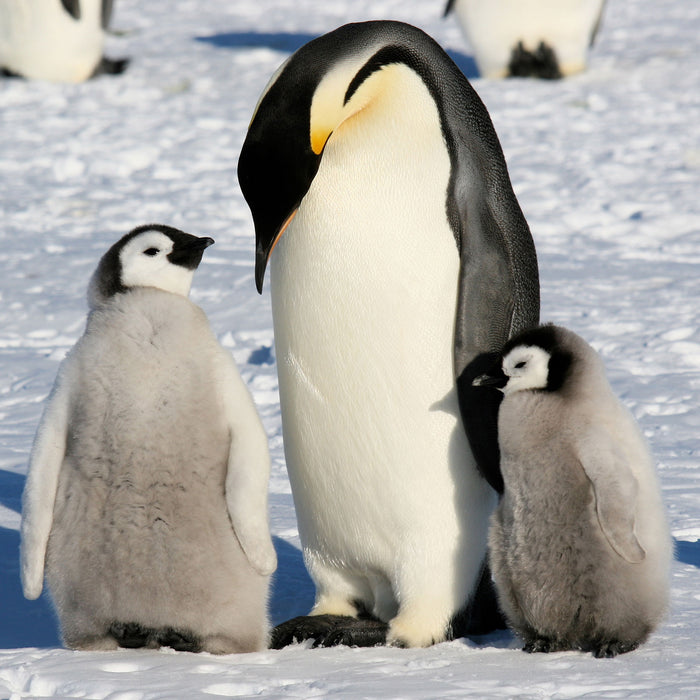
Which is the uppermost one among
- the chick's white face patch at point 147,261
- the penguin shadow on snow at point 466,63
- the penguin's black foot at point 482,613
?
the chick's white face patch at point 147,261

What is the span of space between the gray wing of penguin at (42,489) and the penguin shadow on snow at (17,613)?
0.32 meters

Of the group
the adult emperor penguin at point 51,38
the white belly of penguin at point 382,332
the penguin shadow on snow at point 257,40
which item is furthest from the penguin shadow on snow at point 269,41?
the white belly of penguin at point 382,332

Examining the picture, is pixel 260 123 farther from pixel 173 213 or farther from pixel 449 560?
pixel 173 213

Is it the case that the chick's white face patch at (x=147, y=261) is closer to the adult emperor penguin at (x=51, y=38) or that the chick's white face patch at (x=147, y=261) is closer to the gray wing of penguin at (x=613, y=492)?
the gray wing of penguin at (x=613, y=492)

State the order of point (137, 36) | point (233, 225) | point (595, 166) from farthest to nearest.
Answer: point (137, 36), point (595, 166), point (233, 225)

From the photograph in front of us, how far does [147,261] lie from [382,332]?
57 cm

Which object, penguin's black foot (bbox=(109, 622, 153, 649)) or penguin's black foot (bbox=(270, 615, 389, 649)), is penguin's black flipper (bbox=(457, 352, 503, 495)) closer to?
penguin's black foot (bbox=(270, 615, 389, 649))

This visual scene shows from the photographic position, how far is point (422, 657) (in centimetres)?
272

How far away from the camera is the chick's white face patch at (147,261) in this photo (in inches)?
109

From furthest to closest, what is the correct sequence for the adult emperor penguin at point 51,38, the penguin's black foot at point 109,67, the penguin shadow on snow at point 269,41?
the penguin shadow on snow at point 269,41, the penguin's black foot at point 109,67, the adult emperor penguin at point 51,38

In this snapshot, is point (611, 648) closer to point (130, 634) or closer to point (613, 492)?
point (613, 492)

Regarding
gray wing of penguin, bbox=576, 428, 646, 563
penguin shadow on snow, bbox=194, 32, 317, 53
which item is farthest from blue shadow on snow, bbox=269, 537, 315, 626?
penguin shadow on snow, bbox=194, 32, 317, 53

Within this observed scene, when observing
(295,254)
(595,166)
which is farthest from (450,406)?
(595,166)

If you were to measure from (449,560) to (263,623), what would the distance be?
0.53 m
